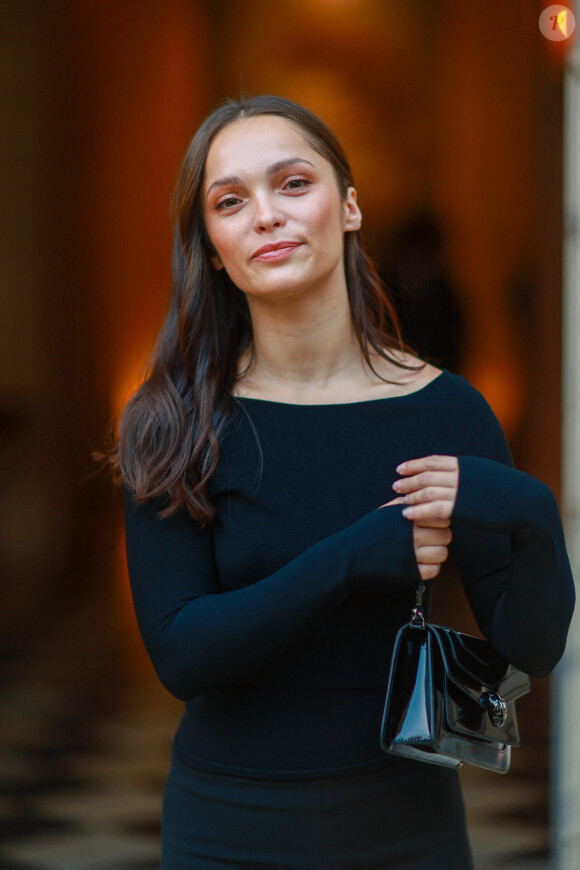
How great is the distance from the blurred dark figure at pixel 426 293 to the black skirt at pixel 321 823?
2065mm

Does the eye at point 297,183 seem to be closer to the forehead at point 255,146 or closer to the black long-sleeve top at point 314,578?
the forehead at point 255,146

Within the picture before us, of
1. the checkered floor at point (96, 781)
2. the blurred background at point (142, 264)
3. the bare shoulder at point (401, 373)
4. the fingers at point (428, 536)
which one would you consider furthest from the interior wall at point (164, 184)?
the fingers at point (428, 536)

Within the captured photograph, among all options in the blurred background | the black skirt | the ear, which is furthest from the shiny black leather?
the blurred background

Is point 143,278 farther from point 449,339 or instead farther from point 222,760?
point 222,760

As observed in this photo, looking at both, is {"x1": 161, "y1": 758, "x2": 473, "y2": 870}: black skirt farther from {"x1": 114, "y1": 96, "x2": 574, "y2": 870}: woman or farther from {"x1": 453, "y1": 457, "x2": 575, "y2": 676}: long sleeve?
{"x1": 453, "y1": 457, "x2": 575, "y2": 676}: long sleeve

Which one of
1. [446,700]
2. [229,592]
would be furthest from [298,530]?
[446,700]

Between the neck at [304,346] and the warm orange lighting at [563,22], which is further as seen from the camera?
the warm orange lighting at [563,22]

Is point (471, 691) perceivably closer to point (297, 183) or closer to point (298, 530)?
point (298, 530)

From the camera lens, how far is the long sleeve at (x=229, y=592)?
1452mm

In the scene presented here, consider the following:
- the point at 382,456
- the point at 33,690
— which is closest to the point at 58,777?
the point at 33,690

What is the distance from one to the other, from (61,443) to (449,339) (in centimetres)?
152

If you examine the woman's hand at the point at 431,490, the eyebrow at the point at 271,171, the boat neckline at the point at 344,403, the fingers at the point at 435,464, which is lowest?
the woman's hand at the point at 431,490

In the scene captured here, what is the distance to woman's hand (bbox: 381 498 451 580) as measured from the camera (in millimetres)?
1452

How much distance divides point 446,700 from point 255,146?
101 cm
